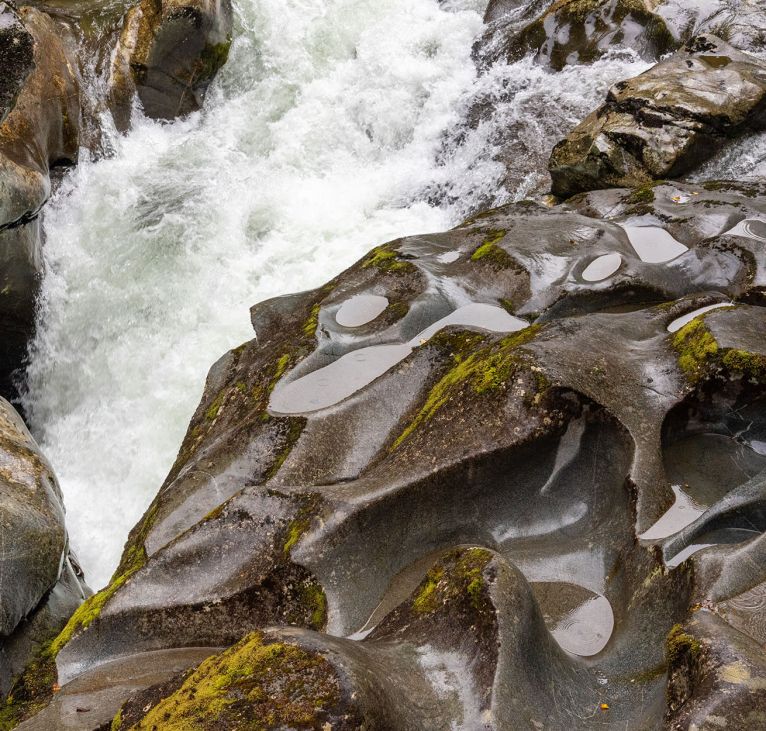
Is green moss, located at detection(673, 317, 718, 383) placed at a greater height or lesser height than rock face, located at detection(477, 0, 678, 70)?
lesser

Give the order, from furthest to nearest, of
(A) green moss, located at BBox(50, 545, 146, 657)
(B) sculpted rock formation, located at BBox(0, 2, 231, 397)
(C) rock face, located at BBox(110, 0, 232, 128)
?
(C) rock face, located at BBox(110, 0, 232, 128) → (B) sculpted rock formation, located at BBox(0, 2, 231, 397) → (A) green moss, located at BBox(50, 545, 146, 657)

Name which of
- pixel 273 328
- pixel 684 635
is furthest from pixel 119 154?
pixel 684 635

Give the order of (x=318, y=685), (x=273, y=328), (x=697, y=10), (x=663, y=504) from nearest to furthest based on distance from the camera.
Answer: (x=318, y=685)
(x=663, y=504)
(x=273, y=328)
(x=697, y=10)

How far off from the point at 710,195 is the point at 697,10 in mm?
6354

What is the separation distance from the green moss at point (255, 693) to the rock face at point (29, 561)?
272 cm

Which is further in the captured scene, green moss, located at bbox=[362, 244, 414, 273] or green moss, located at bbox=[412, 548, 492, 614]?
green moss, located at bbox=[362, 244, 414, 273]

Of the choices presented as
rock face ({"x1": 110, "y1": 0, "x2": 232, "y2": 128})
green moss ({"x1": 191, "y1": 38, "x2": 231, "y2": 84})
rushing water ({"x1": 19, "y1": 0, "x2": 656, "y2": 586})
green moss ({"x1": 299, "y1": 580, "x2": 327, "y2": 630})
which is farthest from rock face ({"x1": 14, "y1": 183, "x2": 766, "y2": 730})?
green moss ({"x1": 191, "y1": 38, "x2": 231, "y2": 84})

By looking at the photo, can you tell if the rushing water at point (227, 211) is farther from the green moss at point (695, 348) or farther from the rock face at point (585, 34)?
the green moss at point (695, 348)

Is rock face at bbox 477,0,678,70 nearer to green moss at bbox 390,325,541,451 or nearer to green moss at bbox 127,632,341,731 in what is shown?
green moss at bbox 390,325,541,451

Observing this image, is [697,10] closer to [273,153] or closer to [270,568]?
[273,153]

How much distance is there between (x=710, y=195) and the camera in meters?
7.82

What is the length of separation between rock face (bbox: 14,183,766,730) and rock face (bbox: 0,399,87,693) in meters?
0.56

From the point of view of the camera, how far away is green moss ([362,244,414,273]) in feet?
22.6

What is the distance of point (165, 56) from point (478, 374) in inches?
417
